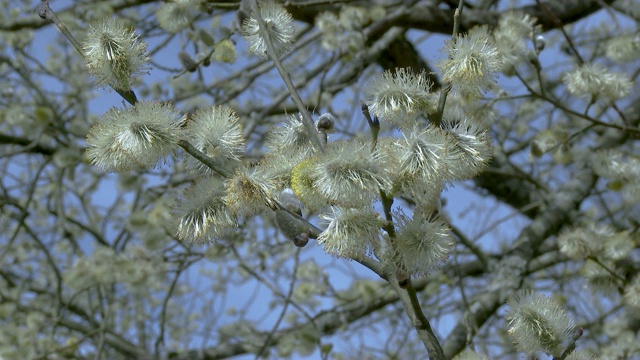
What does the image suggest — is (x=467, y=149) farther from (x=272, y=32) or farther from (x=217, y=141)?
(x=272, y=32)

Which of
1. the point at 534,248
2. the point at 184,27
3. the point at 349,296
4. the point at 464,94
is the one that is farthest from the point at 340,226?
the point at 349,296

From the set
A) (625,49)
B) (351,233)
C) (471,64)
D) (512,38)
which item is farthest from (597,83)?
(351,233)

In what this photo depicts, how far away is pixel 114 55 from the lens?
1.20 m

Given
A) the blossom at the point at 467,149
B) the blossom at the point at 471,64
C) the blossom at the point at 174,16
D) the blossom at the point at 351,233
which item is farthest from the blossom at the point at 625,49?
the blossom at the point at 351,233

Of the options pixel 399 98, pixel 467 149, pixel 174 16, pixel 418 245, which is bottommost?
pixel 418 245

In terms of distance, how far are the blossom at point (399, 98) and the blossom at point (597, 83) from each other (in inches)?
50.4

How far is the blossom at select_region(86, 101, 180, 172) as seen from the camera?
1.12 m

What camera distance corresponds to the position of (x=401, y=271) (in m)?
1.09

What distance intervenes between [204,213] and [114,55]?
12.6 inches

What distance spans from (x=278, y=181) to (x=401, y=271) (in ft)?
0.84

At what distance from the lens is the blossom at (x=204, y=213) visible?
1.14 metres

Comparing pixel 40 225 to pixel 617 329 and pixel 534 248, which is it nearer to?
pixel 534 248

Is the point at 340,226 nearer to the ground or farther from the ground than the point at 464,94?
nearer to the ground

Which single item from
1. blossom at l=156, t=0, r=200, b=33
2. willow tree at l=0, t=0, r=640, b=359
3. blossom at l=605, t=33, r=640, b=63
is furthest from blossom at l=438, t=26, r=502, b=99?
blossom at l=605, t=33, r=640, b=63
